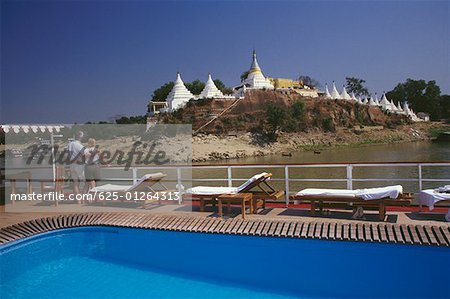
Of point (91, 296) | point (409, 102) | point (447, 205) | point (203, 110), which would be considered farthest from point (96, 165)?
point (409, 102)

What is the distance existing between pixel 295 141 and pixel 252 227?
49669 millimetres

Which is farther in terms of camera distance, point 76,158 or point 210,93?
point 210,93

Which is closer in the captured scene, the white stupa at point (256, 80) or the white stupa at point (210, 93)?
the white stupa at point (210, 93)

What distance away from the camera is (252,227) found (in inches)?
194

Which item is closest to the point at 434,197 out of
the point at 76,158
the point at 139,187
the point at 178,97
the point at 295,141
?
the point at 139,187

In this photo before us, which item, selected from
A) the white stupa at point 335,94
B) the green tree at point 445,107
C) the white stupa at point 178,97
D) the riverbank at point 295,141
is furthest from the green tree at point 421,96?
the white stupa at point 178,97

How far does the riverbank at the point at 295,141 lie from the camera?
1772 inches

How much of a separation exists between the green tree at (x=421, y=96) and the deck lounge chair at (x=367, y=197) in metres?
96.1

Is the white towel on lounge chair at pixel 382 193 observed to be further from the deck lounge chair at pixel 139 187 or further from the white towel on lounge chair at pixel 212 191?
the deck lounge chair at pixel 139 187

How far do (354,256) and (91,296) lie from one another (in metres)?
Answer: 3.05

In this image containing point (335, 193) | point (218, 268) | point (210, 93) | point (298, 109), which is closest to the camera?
point (218, 268)

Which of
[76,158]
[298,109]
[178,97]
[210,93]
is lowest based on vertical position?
[76,158]

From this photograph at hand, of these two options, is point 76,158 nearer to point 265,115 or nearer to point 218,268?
point 218,268

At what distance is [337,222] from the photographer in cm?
483
